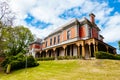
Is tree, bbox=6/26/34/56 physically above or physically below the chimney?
below

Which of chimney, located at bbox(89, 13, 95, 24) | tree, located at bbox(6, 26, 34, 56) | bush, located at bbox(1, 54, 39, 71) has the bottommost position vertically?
bush, located at bbox(1, 54, 39, 71)

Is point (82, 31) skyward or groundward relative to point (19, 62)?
skyward

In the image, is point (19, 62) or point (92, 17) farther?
point (92, 17)

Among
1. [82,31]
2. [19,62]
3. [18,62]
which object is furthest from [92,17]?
[18,62]

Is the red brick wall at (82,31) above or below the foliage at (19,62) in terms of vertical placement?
above

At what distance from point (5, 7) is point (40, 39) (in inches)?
992

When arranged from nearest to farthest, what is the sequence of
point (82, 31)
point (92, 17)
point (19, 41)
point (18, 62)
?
1. point (18, 62)
2. point (82, 31)
3. point (92, 17)
4. point (19, 41)

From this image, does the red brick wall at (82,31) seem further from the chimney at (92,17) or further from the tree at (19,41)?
the tree at (19,41)

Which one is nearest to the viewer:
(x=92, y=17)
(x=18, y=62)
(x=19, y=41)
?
(x=18, y=62)

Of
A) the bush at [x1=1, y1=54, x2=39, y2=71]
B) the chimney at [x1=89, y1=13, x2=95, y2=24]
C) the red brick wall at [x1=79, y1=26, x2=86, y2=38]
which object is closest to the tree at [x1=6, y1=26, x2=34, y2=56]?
the bush at [x1=1, y1=54, x2=39, y2=71]

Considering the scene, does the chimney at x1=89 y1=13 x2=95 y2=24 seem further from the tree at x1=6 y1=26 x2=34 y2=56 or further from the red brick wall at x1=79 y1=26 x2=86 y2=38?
the tree at x1=6 y1=26 x2=34 y2=56

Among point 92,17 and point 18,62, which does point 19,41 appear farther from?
point 92,17

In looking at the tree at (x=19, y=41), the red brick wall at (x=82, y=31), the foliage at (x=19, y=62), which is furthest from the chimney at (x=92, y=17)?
the tree at (x=19, y=41)

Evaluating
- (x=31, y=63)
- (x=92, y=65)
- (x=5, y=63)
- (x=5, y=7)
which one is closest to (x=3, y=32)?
(x=5, y=7)
